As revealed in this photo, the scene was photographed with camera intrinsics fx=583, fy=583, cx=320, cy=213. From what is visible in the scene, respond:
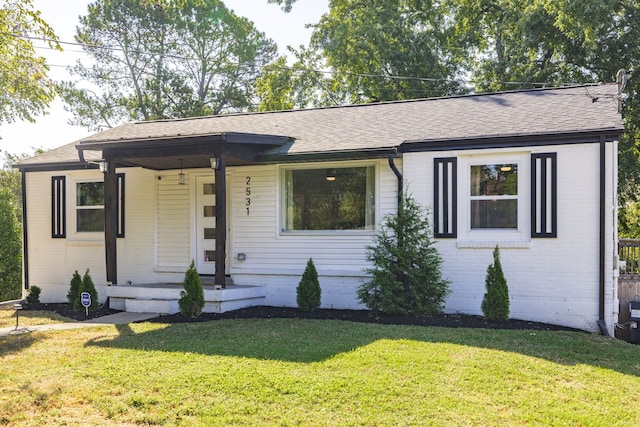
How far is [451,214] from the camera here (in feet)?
32.9

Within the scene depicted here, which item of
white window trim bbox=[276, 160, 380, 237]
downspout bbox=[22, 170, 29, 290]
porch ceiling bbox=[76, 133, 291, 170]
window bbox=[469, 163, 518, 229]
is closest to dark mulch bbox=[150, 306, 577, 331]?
white window trim bbox=[276, 160, 380, 237]

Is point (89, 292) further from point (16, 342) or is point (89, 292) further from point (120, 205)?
point (16, 342)

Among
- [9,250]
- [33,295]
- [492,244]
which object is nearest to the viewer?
[492,244]

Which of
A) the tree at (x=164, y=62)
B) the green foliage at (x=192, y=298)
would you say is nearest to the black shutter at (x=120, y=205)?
the green foliage at (x=192, y=298)

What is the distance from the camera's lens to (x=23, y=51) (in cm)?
922

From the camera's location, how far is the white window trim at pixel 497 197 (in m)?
9.65

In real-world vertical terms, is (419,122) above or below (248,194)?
above

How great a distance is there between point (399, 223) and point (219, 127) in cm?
555

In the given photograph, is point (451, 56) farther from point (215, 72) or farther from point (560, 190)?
point (560, 190)

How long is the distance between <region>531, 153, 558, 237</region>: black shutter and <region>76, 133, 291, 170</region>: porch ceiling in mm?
4644

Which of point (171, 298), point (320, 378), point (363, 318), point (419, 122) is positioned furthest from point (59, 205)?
point (320, 378)

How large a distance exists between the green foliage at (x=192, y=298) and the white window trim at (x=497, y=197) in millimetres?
4466

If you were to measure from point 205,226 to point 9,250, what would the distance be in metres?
7.18

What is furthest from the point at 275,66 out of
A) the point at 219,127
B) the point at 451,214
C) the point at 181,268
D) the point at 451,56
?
the point at 451,214
